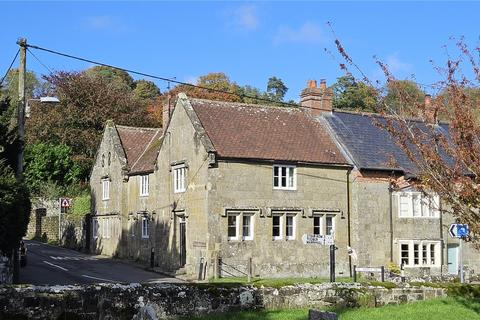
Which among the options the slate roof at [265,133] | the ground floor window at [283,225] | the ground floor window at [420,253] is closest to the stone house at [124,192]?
the slate roof at [265,133]

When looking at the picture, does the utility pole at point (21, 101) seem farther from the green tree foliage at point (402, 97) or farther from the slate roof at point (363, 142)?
the slate roof at point (363, 142)

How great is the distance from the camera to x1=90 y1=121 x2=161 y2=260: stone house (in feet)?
133

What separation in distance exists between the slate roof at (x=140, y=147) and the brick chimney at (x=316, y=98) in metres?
9.93

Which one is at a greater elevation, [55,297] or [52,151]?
[52,151]

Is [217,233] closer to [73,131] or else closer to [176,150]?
[176,150]

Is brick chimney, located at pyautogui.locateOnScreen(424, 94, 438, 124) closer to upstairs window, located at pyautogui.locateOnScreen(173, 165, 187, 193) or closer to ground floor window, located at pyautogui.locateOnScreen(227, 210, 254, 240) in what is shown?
ground floor window, located at pyautogui.locateOnScreen(227, 210, 254, 240)

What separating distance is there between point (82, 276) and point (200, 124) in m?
9.81

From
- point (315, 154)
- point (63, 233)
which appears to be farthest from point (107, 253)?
point (315, 154)

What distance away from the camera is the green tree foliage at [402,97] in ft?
38.8

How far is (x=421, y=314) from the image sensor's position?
14266mm

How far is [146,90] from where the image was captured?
98.6m

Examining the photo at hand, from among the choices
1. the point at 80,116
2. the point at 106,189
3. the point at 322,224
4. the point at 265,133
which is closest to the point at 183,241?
the point at 265,133

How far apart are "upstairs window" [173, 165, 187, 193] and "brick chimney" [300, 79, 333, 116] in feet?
29.2

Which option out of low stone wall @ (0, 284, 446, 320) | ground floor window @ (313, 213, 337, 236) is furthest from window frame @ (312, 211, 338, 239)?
low stone wall @ (0, 284, 446, 320)
